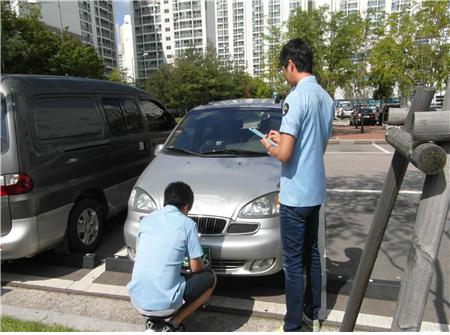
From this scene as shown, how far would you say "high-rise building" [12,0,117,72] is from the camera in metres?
76.6

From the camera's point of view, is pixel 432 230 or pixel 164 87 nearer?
pixel 432 230

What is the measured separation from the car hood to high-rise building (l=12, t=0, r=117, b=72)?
2928 inches

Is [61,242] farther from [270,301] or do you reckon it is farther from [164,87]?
[164,87]

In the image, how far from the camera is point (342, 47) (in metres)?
19.2

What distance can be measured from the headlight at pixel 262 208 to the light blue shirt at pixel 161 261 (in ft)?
2.53

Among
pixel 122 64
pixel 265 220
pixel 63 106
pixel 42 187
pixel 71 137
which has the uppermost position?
pixel 122 64

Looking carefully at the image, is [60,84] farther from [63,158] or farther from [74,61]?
[74,61]

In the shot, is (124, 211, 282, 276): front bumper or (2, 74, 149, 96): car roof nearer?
(124, 211, 282, 276): front bumper

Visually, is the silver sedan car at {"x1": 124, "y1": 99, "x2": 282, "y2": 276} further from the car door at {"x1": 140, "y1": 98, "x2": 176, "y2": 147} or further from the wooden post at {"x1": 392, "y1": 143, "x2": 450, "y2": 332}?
the wooden post at {"x1": 392, "y1": 143, "x2": 450, "y2": 332}

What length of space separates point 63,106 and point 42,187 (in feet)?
3.39

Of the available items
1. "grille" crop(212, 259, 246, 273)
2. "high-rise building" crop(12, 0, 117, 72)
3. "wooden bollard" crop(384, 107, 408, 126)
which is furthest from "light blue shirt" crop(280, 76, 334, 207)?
"high-rise building" crop(12, 0, 117, 72)

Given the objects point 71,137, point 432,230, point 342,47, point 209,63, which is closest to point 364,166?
point 71,137

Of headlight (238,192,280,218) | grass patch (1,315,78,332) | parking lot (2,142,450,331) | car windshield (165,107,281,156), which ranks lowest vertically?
parking lot (2,142,450,331)

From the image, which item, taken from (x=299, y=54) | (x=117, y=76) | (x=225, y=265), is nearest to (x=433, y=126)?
(x=299, y=54)
